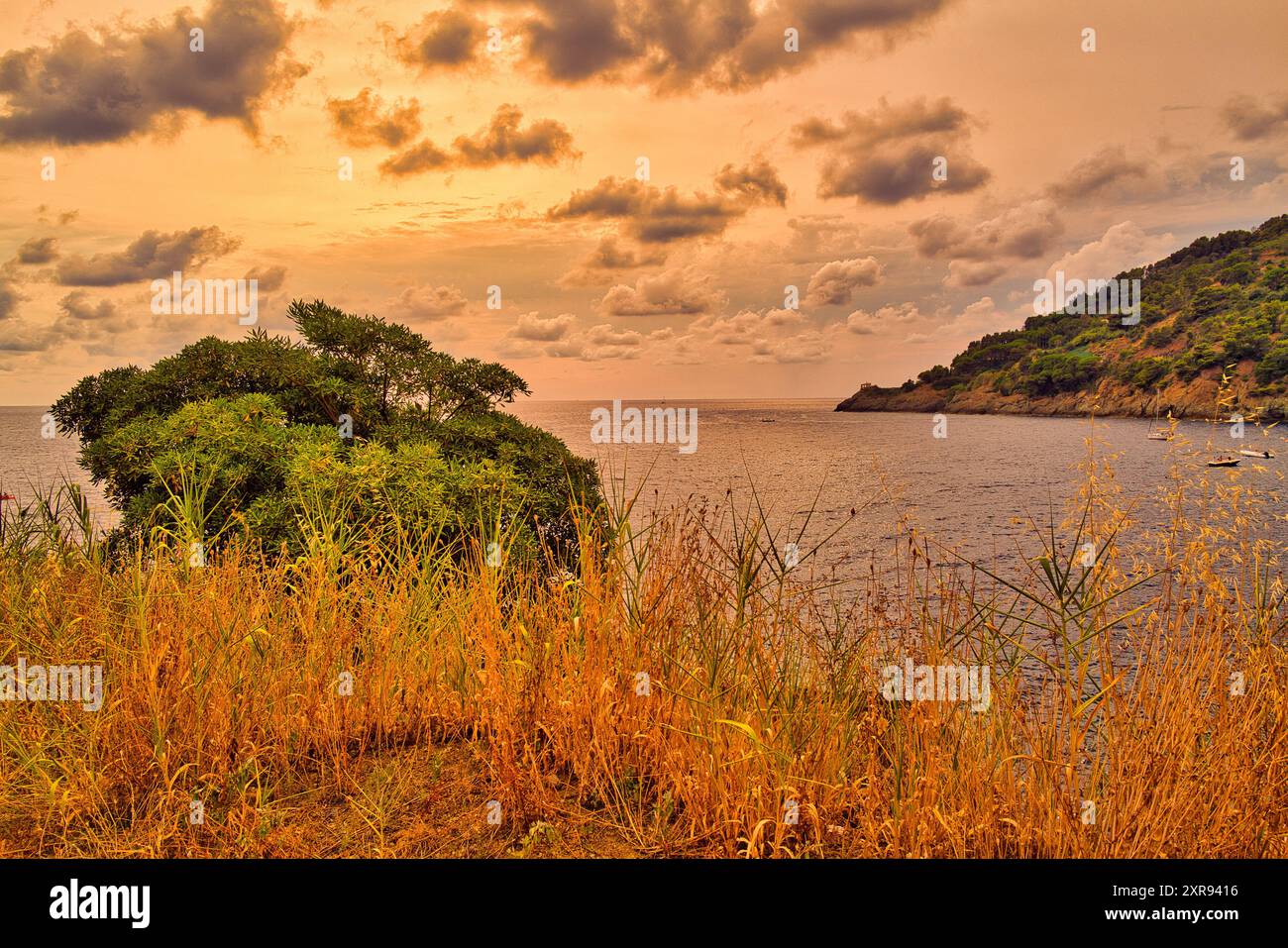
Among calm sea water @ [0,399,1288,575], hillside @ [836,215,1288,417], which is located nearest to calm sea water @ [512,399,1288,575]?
calm sea water @ [0,399,1288,575]

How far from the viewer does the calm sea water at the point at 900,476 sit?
534 inches

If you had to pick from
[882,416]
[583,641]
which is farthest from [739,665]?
[882,416]

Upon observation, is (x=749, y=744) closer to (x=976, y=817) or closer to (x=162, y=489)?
(x=976, y=817)

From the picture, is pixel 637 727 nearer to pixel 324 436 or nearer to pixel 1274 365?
pixel 324 436

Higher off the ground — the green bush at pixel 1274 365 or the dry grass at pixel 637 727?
the green bush at pixel 1274 365

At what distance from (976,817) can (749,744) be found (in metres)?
1.02

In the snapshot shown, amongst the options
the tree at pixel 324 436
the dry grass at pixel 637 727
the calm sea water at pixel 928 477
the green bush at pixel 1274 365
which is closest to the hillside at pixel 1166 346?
the green bush at pixel 1274 365

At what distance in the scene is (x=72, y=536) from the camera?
22.6ft

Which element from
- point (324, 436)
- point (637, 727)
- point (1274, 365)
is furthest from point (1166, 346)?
point (637, 727)

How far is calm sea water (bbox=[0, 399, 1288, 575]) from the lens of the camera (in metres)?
13.6

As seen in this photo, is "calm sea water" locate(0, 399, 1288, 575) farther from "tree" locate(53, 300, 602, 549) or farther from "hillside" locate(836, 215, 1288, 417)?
"hillside" locate(836, 215, 1288, 417)

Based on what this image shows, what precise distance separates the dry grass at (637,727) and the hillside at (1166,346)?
39711mm

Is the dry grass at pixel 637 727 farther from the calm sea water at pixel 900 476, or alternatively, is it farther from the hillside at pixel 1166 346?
the hillside at pixel 1166 346

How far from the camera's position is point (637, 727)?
4.12m
